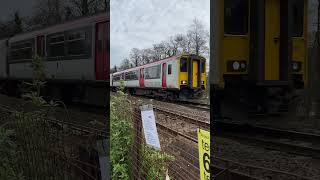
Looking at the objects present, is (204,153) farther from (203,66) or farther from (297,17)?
(297,17)

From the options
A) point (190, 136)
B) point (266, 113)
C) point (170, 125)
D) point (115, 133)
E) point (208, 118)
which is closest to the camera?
point (208, 118)

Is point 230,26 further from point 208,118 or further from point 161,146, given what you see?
point 208,118

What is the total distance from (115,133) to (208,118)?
1.16 metres

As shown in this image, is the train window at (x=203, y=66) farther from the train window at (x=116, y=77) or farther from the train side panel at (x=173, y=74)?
the train window at (x=116, y=77)

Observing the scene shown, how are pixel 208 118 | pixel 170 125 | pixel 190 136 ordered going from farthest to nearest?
1. pixel 170 125
2. pixel 190 136
3. pixel 208 118

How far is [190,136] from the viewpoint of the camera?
256 centimetres

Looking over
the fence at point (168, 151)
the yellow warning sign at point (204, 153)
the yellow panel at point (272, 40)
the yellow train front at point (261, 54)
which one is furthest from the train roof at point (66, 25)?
the yellow warning sign at point (204, 153)

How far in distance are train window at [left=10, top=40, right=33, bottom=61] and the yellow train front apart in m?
1.43

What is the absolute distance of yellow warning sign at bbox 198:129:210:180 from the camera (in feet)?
7.82

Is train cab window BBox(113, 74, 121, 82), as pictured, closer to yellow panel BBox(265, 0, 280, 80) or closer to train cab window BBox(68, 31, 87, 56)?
train cab window BBox(68, 31, 87, 56)

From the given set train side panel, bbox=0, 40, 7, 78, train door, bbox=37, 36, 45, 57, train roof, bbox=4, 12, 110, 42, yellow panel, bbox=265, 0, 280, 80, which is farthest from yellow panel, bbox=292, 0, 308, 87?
train side panel, bbox=0, 40, 7, 78

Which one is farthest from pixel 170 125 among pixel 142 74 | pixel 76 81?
pixel 76 81

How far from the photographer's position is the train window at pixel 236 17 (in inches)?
124

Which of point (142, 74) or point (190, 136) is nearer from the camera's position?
point (190, 136)
